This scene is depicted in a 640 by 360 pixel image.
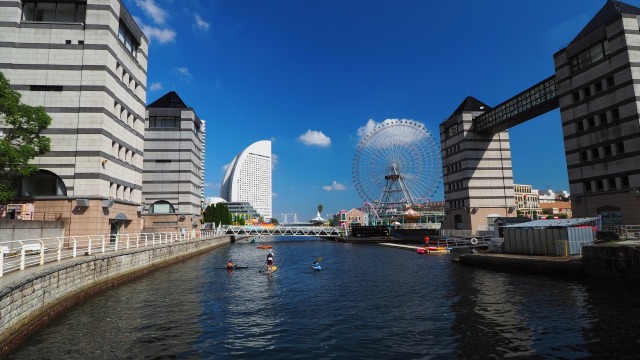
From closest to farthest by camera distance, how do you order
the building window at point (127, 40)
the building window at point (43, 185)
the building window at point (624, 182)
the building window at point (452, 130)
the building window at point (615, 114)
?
the building window at point (43, 185)
the building window at point (127, 40)
the building window at point (624, 182)
the building window at point (615, 114)
the building window at point (452, 130)

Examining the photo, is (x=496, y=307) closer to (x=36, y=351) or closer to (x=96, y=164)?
(x=36, y=351)

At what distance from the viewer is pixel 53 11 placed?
4272 cm

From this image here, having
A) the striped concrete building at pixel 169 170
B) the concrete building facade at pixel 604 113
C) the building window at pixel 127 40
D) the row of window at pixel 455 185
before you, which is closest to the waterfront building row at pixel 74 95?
the building window at pixel 127 40

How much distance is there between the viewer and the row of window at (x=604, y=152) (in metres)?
51.4

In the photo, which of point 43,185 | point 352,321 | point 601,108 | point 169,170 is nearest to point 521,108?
point 601,108

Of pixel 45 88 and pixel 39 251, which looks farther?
pixel 45 88

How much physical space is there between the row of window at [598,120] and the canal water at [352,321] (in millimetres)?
36570

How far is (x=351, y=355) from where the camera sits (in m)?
13.6

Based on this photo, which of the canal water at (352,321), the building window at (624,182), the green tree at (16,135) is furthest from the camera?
the building window at (624,182)

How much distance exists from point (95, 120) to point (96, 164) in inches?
197

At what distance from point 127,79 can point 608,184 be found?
68891 millimetres

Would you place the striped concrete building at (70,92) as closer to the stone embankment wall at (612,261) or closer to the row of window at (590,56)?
the stone embankment wall at (612,261)

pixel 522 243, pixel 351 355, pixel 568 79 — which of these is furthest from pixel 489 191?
pixel 351 355

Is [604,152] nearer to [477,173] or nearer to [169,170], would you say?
[477,173]
